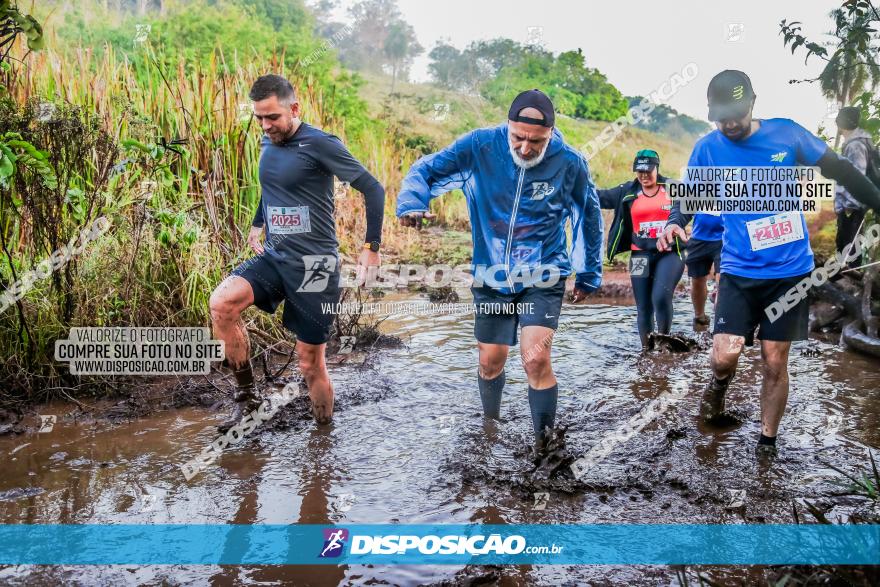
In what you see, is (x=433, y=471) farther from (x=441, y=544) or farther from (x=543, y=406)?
(x=441, y=544)

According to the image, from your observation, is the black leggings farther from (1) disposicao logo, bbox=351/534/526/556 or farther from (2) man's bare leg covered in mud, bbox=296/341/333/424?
(1) disposicao logo, bbox=351/534/526/556

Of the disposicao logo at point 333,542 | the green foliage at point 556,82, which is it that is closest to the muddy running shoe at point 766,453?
the disposicao logo at point 333,542

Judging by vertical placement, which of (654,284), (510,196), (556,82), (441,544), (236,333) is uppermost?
(556,82)

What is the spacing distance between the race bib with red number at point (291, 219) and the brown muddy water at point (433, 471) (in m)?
1.35

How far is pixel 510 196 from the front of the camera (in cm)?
425

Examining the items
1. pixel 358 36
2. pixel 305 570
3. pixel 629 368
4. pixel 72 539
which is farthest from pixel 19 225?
pixel 358 36

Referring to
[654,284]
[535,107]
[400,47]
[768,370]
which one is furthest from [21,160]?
[400,47]

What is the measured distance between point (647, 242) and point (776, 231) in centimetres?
274

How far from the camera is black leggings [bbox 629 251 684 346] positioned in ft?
22.3

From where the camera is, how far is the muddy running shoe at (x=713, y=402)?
488 centimetres

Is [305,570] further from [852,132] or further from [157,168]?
[852,132]

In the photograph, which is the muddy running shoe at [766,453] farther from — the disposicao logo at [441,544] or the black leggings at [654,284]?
the black leggings at [654,284]

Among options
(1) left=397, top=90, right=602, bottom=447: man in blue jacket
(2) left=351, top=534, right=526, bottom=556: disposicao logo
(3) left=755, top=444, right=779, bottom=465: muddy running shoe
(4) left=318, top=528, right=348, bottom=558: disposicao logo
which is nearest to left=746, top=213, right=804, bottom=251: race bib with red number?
(1) left=397, top=90, right=602, bottom=447: man in blue jacket

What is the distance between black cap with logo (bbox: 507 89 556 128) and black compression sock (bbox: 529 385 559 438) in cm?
152
